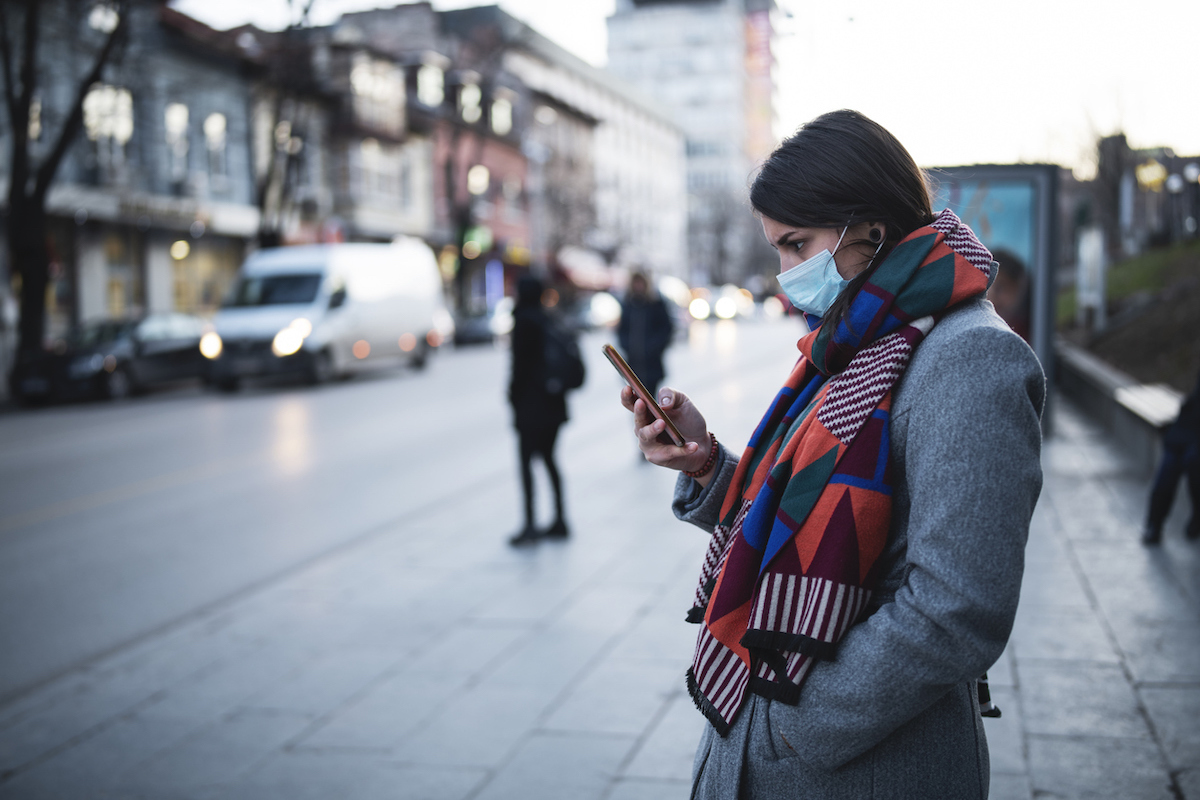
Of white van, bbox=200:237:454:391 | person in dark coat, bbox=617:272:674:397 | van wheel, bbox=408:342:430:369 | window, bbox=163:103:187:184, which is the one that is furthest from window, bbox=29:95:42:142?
person in dark coat, bbox=617:272:674:397

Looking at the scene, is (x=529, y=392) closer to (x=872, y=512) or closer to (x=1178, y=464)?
(x=1178, y=464)

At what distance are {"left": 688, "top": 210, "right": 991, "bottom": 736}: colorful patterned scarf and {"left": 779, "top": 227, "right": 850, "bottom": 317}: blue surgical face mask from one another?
10 cm

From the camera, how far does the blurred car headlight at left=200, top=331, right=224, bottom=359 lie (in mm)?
21127

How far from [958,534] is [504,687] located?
3656 millimetres

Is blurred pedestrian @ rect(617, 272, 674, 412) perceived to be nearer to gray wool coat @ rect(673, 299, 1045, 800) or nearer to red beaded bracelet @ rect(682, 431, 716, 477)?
red beaded bracelet @ rect(682, 431, 716, 477)

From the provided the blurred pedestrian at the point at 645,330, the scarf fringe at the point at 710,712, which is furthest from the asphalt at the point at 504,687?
the blurred pedestrian at the point at 645,330

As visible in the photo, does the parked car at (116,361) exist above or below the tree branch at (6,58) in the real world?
below

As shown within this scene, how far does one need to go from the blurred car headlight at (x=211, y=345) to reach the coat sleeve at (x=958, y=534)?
20.8m

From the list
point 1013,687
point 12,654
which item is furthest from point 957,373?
point 12,654

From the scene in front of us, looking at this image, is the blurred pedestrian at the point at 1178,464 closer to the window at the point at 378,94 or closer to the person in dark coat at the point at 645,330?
the person in dark coat at the point at 645,330

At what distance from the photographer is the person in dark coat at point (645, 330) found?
1148 cm

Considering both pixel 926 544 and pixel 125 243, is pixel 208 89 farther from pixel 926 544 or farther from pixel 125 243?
pixel 926 544

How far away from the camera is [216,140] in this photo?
108 feet

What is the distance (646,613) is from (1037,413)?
4.49 metres
